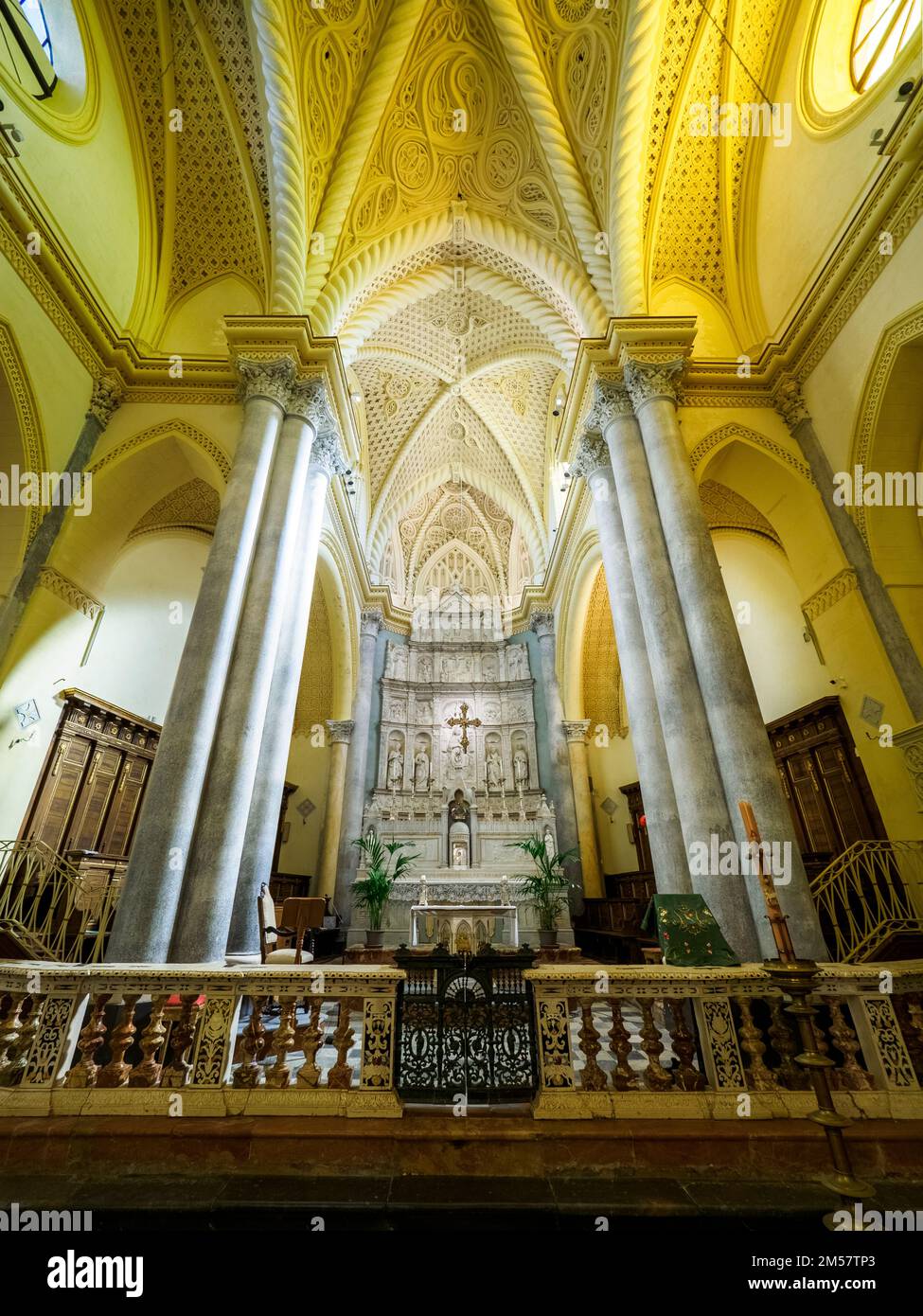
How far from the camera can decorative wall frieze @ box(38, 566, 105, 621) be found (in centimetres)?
720

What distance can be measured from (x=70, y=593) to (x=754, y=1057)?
354 inches

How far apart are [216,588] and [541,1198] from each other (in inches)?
228

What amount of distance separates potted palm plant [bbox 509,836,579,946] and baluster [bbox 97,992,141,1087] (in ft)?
32.5

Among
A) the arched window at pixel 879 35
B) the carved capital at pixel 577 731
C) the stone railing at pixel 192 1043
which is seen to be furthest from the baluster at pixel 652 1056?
the carved capital at pixel 577 731

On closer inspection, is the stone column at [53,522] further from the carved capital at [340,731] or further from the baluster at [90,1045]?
the carved capital at [340,731]

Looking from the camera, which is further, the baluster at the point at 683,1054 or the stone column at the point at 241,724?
the stone column at the point at 241,724

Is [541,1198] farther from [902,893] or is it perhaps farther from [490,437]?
[490,437]

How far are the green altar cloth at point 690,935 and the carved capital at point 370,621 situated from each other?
13110 millimetres

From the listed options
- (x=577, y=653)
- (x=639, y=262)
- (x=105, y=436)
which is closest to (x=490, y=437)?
(x=577, y=653)

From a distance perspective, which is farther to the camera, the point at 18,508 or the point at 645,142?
the point at 645,142

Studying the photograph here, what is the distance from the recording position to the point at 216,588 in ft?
20.0

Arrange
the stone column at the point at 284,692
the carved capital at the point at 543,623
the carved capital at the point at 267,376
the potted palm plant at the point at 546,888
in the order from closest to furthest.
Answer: the stone column at the point at 284,692
the carved capital at the point at 267,376
the potted palm plant at the point at 546,888
the carved capital at the point at 543,623

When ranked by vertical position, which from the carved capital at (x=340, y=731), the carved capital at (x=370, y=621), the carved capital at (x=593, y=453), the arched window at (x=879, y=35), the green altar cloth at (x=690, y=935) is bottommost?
the green altar cloth at (x=690, y=935)

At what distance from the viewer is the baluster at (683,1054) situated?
9.37 feet
